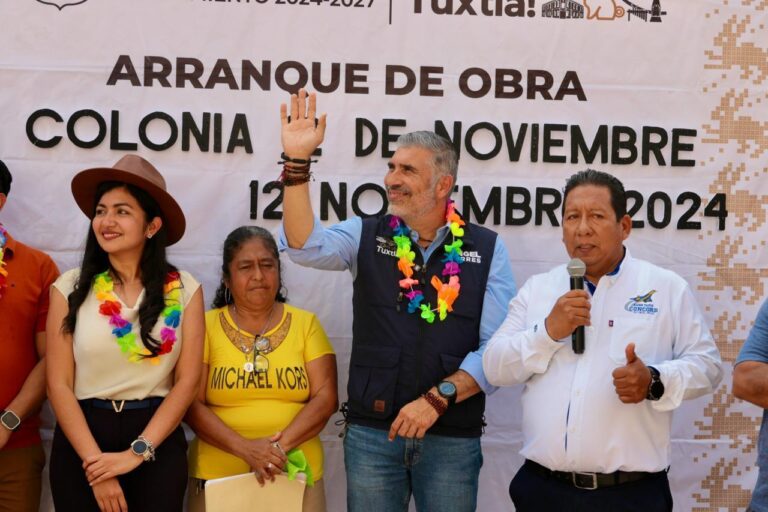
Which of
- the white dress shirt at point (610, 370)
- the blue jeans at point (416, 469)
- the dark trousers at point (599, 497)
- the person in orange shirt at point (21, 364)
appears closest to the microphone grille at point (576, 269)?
the white dress shirt at point (610, 370)

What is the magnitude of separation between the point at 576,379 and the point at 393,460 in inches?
30.1

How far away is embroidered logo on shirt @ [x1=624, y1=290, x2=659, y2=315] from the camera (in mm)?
3088

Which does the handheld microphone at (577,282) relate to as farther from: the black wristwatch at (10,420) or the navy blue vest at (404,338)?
the black wristwatch at (10,420)

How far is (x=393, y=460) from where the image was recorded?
11.0 ft

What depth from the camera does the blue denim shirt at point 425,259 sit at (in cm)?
332

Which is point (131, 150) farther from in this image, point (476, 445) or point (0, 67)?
point (476, 445)

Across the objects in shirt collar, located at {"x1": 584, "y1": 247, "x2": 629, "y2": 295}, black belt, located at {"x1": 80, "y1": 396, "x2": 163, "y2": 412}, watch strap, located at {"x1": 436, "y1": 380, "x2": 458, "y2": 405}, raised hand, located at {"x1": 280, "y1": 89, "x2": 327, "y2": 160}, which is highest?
raised hand, located at {"x1": 280, "y1": 89, "x2": 327, "y2": 160}

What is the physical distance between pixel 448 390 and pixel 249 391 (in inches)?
33.0

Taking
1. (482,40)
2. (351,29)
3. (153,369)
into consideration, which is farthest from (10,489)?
(482,40)

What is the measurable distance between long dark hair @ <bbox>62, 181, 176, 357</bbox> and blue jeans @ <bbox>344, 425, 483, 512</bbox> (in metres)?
0.86

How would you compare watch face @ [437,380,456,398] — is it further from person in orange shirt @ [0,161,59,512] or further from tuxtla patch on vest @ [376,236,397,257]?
person in orange shirt @ [0,161,59,512]

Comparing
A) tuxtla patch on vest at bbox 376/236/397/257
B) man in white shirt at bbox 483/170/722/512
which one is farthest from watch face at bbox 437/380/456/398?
tuxtla patch on vest at bbox 376/236/397/257

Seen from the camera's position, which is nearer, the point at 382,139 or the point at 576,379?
the point at 576,379

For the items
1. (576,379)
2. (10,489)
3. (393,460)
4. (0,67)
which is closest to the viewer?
(576,379)
